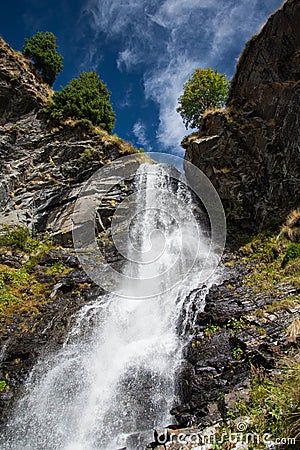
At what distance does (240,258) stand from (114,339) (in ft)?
20.2

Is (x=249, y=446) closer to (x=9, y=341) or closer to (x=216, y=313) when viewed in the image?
(x=216, y=313)

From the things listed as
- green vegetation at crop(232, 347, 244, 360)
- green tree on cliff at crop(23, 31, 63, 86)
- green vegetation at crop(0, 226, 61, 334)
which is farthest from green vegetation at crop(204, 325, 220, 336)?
green tree on cliff at crop(23, 31, 63, 86)

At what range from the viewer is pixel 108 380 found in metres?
7.11

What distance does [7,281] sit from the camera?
11.8 meters

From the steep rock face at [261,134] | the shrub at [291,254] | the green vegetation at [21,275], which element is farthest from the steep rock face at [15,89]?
the shrub at [291,254]

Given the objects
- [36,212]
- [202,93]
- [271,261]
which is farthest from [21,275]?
[202,93]

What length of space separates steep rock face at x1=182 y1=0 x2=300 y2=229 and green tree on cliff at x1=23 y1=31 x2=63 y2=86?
13.4 metres

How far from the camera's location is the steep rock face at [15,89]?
721 inches

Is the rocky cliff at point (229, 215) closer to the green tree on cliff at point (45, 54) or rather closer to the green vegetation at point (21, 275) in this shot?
the green vegetation at point (21, 275)

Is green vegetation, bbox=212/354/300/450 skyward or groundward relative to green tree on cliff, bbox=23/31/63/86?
groundward

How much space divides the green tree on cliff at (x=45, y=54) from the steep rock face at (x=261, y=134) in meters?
13.4

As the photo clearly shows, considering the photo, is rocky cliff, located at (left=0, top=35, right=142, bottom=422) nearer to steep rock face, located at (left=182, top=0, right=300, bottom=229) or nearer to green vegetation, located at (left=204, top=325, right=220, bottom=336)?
green vegetation, located at (left=204, top=325, right=220, bottom=336)

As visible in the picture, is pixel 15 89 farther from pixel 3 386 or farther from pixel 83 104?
pixel 3 386

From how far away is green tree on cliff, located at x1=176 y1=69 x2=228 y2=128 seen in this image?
20.7 metres
